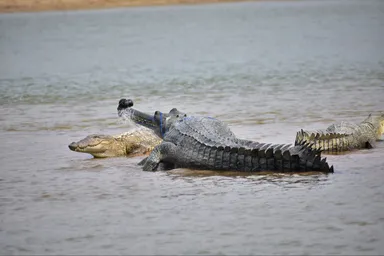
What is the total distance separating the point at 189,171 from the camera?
34.6 feet

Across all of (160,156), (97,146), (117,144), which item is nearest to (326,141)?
(160,156)

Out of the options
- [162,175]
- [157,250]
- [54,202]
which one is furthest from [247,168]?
[157,250]

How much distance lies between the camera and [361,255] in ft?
24.5

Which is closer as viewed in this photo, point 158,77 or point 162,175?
point 162,175

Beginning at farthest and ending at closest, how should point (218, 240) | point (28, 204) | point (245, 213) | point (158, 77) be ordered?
point (158, 77)
point (28, 204)
point (245, 213)
point (218, 240)

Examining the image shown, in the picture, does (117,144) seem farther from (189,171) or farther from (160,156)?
(189,171)

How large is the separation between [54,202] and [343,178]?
272 cm

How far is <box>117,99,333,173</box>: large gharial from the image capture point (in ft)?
32.7

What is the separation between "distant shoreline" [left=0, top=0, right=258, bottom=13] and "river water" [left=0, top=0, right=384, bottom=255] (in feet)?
87.2

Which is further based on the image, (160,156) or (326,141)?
(326,141)

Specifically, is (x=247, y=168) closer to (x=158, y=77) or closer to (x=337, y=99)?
(x=337, y=99)

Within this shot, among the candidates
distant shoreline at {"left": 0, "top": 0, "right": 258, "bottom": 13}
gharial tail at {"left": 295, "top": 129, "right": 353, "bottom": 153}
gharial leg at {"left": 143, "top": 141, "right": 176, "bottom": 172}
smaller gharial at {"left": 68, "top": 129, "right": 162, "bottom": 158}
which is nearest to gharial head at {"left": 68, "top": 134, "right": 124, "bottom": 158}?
smaller gharial at {"left": 68, "top": 129, "right": 162, "bottom": 158}

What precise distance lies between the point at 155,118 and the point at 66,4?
50.8 meters

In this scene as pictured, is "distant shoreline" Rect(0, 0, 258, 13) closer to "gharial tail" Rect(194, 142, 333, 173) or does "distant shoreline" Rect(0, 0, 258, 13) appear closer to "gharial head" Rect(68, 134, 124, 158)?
"gharial head" Rect(68, 134, 124, 158)
